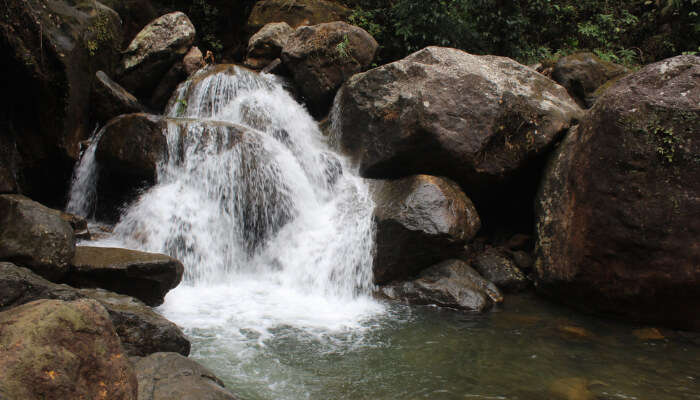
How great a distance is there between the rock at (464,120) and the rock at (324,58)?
1.73 m

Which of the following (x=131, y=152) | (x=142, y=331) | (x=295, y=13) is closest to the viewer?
(x=142, y=331)

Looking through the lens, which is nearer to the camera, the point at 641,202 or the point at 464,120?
the point at 641,202

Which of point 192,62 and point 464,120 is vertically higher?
point 192,62

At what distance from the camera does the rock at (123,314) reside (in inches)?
129

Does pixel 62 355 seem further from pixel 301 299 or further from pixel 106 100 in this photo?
pixel 106 100

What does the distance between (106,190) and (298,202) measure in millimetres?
3067

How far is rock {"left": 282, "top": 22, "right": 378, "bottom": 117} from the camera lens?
29.7 ft

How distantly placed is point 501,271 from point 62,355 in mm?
5878

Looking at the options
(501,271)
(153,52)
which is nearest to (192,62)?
(153,52)

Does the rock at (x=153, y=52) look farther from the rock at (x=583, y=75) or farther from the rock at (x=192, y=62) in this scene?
the rock at (x=583, y=75)

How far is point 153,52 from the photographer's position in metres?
9.09

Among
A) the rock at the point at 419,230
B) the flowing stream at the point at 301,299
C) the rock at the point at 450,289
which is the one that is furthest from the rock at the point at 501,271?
the rock at the point at 419,230

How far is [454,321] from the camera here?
535 centimetres

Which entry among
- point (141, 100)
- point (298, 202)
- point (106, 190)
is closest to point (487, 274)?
point (298, 202)
